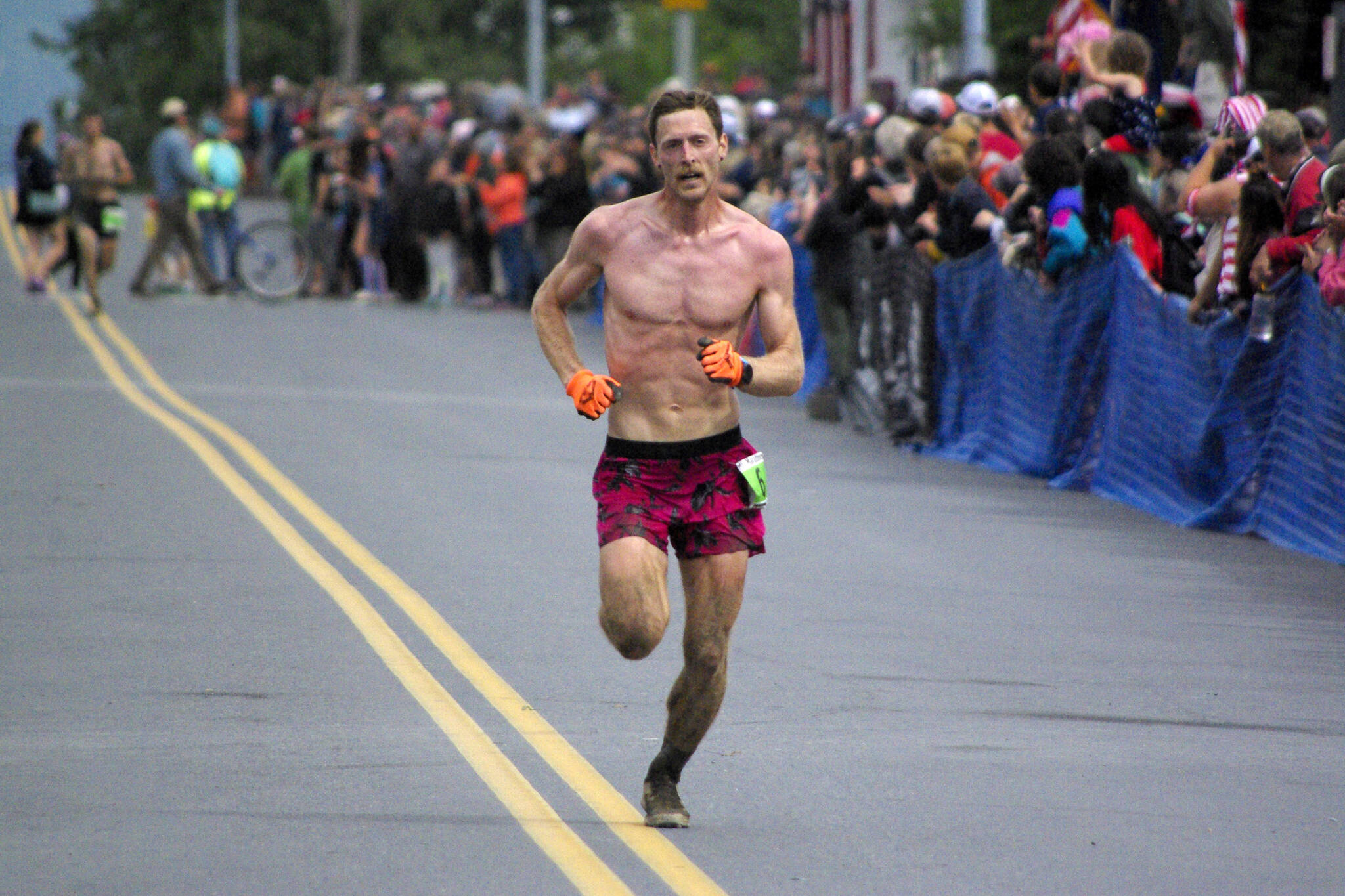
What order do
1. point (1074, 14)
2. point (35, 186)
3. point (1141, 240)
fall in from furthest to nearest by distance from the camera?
point (35, 186)
point (1074, 14)
point (1141, 240)

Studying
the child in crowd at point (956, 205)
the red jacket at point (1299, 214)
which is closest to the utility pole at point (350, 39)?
the child in crowd at point (956, 205)

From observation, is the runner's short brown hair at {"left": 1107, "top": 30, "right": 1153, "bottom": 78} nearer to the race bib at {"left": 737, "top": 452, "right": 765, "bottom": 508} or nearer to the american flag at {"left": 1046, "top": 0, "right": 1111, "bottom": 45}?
the american flag at {"left": 1046, "top": 0, "right": 1111, "bottom": 45}

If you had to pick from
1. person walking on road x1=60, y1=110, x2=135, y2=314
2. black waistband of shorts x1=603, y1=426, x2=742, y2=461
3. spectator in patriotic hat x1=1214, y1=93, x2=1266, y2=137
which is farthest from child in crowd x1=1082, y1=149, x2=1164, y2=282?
person walking on road x1=60, y1=110, x2=135, y2=314

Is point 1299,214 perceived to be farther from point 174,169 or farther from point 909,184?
point 174,169

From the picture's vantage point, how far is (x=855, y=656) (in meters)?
8.88

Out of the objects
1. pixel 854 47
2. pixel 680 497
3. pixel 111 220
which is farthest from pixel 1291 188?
pixel 854 47

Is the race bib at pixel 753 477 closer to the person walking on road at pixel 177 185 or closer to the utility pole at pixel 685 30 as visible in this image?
the person walking on road at pixel 177 185

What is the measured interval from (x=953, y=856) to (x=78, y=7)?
84.6 m

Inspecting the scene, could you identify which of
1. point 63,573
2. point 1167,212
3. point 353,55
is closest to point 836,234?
point 1167,212

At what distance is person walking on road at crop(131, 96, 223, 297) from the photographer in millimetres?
28328

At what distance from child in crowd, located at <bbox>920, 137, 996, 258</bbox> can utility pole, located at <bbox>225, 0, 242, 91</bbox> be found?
64.8 meters

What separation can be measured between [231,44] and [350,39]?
5.33 m

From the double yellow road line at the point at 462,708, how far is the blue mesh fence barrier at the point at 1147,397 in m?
4.48

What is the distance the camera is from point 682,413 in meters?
6.26
